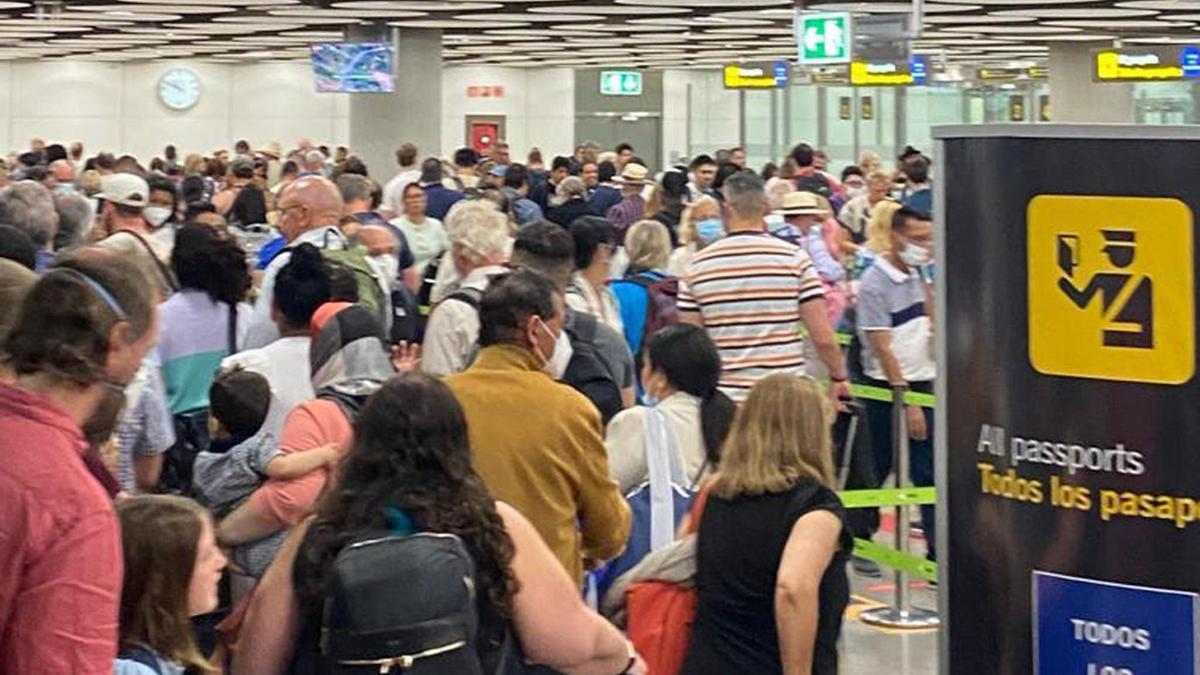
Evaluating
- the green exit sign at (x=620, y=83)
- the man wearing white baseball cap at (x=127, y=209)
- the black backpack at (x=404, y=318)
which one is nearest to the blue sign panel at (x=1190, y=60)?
the green exit sign at (x=620, y=83)

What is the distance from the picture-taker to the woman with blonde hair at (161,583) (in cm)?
367

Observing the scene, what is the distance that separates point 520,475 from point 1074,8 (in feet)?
56.5

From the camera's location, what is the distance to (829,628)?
16.6ft

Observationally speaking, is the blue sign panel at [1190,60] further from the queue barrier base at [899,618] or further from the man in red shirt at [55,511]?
the man in red shirt at [55,511]

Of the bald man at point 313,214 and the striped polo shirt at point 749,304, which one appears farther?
the striped polo shirt at point 749,304

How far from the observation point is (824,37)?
1964 cm

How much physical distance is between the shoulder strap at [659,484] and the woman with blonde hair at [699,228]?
433 cm

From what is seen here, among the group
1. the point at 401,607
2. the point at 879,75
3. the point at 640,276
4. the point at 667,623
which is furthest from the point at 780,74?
the point at 401,607

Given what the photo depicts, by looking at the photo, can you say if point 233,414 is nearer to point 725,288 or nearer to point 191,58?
point 725,288

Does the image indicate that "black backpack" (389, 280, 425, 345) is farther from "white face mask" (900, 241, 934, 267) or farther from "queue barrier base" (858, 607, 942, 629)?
"queue barrier base" (858, 607, 942, 629)

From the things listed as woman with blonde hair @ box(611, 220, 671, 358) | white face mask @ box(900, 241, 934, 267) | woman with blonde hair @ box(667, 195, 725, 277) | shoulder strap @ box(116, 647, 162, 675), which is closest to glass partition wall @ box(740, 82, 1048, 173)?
woman with blonde hair @ box(667, 195, 725, 277)

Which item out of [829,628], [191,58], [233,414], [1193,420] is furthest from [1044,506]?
[191,58]

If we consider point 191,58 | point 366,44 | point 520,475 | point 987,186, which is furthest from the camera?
point 191,58

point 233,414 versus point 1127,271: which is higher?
point 1127,271
